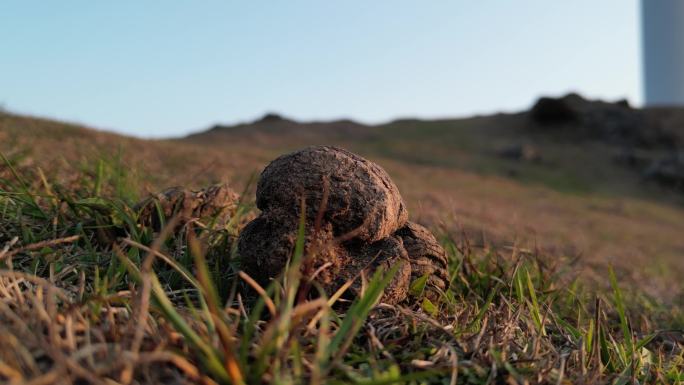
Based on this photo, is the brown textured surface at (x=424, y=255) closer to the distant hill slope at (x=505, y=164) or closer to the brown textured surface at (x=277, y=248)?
the brown textured surface at (x=277, y=248)

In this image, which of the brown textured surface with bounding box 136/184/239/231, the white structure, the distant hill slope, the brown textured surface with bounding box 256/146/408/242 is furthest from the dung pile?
the white structure

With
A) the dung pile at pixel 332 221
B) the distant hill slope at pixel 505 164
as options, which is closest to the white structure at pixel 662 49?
the distant hill slope at pixel 505 164

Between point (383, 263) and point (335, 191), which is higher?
point (335, 191)

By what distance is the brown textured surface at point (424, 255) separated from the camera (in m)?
1.62

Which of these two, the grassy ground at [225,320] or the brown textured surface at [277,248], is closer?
the grassy ground at [225,320]

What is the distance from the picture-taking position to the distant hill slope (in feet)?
15.8

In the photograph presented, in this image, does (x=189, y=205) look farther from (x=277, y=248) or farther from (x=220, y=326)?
(x=220, y=326)

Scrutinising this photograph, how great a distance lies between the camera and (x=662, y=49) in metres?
107

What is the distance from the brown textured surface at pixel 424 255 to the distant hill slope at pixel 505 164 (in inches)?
16.5

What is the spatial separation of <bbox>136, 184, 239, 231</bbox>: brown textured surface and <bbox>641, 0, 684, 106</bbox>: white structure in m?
116

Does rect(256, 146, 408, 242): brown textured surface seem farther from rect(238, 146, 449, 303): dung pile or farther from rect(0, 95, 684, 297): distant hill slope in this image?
rect(0, 95, 684, 297): distant hill slope

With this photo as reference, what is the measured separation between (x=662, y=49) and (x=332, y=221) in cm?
12798

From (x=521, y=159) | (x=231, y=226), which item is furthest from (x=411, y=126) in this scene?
(x=231, y=226)

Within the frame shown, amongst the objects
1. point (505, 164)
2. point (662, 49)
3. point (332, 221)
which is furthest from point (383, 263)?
point (662, 49)
